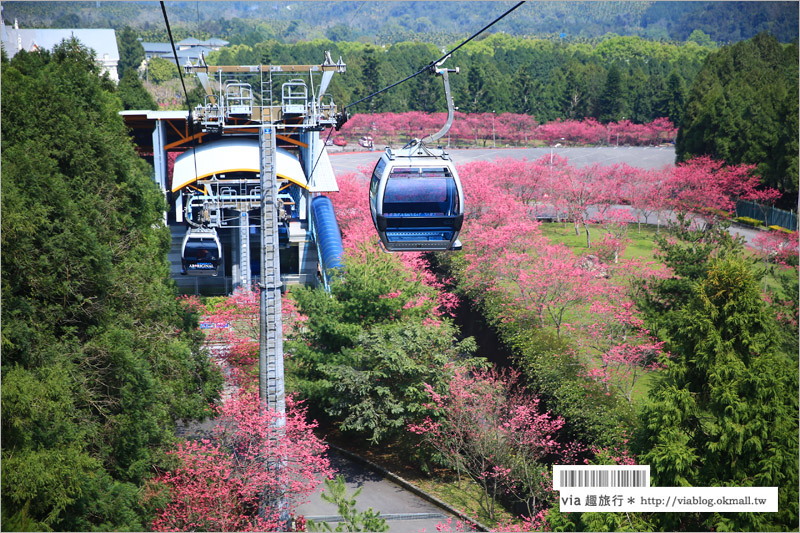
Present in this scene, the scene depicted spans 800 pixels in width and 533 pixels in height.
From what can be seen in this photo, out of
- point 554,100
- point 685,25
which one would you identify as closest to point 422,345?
point 554,100

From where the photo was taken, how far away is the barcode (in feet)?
42.6

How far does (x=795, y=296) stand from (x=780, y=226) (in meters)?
24.6

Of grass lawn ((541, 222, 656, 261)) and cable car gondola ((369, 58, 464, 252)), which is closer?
cable car gondola ((369, 58, 464, 252))

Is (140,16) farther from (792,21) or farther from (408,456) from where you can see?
(408,456)

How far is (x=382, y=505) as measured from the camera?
63.1 feet

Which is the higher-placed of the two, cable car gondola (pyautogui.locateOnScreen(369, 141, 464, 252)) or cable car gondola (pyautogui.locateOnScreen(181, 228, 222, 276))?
cable car gondola (pyautogui.locateOnScreen(369, 141, 464, 252))

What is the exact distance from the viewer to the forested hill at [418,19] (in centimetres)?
11644

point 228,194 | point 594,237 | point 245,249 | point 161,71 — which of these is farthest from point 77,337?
point 161,71

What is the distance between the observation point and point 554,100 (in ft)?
269

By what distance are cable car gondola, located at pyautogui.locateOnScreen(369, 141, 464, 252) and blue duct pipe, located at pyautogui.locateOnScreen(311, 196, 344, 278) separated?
1452 cm

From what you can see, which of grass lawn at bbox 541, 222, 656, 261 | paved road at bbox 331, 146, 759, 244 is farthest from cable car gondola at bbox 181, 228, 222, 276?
paved road at bbox 331, 146, 759, 244

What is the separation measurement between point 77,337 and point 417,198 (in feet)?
23.1

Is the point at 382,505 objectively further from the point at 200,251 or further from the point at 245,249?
the point at 200,251

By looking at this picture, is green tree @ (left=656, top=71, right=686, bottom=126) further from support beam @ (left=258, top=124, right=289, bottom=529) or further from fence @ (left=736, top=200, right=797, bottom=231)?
support beam @ (left=258, top=124, right=289, bottom=529)
